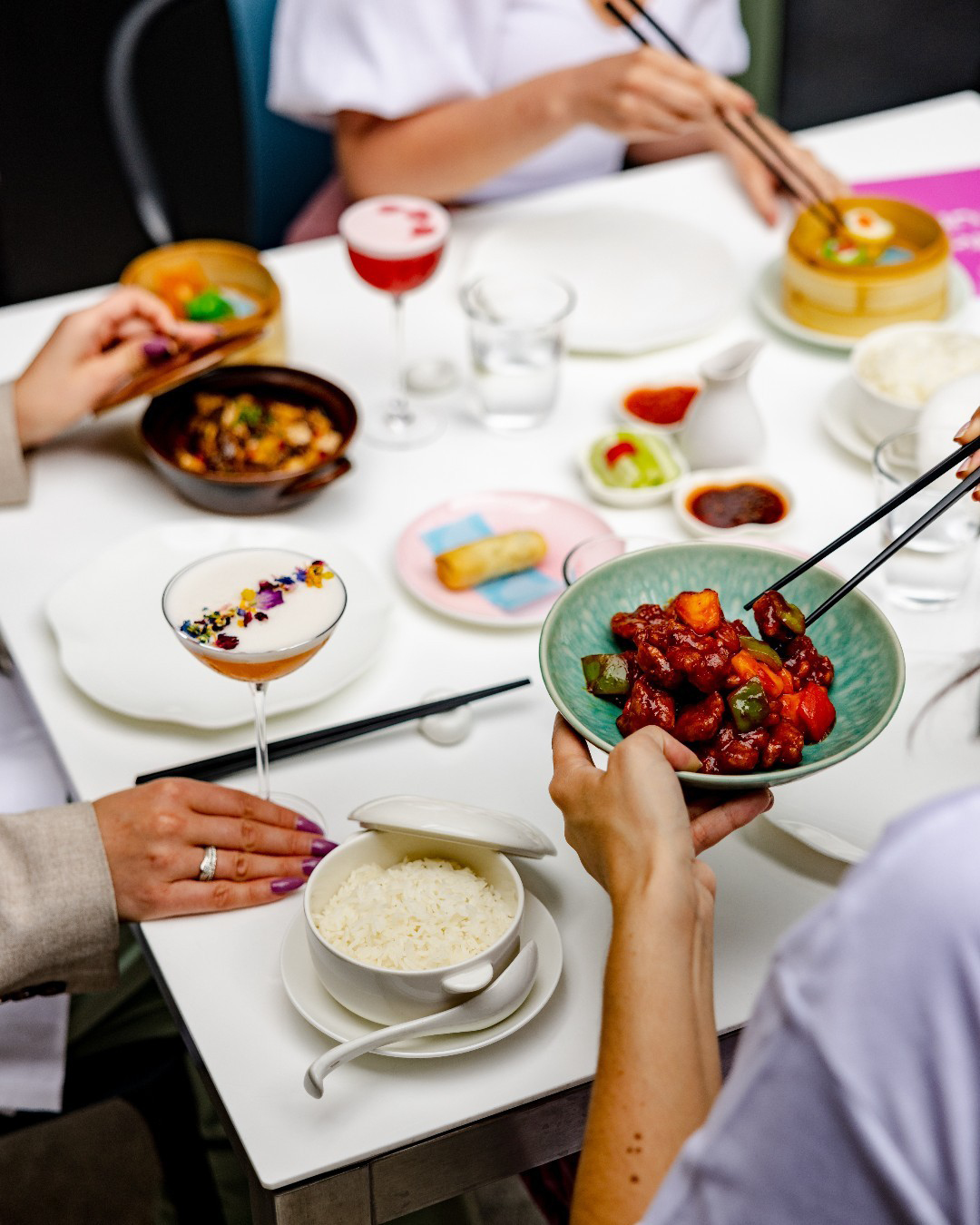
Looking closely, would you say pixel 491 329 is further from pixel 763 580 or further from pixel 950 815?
pixel 950 815

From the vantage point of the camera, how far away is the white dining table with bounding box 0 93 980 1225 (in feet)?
3.22

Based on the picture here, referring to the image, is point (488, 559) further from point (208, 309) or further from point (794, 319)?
point (794, 319)

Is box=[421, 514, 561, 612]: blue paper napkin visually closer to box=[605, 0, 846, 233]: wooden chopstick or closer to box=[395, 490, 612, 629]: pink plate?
box=[395, 490, 612, 629]: pink plate

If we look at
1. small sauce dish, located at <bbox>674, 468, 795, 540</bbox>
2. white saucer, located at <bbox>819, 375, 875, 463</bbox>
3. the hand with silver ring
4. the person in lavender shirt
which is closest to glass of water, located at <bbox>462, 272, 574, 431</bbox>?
small sauce dish, located at <bbox>674, 468, 795, 540</bbox>

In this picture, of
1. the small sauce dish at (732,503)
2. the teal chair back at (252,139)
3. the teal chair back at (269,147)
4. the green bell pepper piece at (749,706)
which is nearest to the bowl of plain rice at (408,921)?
the green bell pepper piece at (749,706)

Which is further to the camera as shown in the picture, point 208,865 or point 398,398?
point 398,398

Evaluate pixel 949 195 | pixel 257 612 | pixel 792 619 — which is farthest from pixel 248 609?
pixel 949 195

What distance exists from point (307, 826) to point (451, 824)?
0.19 m

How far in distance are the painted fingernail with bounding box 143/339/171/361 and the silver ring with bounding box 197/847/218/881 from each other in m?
0.78

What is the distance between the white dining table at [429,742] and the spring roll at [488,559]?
50mm

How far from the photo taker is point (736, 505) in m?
1.55

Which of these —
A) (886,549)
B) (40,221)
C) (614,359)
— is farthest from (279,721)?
(40,221)

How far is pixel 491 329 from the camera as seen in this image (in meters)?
1.71

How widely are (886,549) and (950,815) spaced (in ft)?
1.81
